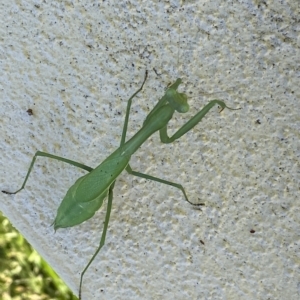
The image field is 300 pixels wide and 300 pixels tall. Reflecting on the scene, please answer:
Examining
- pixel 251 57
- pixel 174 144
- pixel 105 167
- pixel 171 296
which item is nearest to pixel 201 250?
pixel 171 296

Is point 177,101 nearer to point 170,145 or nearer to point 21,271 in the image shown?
point 170,145

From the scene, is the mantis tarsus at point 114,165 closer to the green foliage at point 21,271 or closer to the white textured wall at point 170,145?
the white textured wall at point 170,145

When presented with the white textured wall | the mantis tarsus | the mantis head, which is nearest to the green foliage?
the white textured wall

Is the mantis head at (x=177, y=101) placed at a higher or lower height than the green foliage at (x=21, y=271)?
higher

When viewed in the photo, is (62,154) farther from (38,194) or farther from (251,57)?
(251,57)

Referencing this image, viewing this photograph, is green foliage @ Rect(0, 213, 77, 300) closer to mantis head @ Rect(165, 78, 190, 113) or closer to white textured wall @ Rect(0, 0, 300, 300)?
white textured wall @ Rect(0, 0, 300, 300)

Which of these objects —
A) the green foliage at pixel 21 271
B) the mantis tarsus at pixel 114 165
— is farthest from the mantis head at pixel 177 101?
the green foliage at pixel 21 271

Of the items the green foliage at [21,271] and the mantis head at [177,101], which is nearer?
the mantis head at [177,101]
